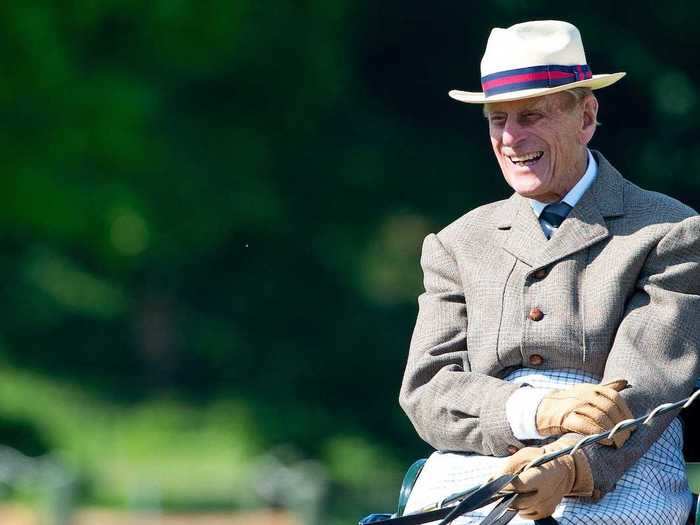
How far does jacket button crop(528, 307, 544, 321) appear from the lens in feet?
11.1

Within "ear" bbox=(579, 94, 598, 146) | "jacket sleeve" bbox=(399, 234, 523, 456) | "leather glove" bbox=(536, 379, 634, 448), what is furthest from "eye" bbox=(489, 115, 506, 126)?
"leather glove" bbox=(536, 379, 634, 448)

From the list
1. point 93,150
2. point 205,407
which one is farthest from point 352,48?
point 205,407

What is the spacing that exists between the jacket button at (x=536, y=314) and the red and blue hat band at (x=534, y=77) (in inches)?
19.9

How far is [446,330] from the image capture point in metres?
3.54

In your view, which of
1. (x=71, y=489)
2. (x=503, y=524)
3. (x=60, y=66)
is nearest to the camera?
(x=503, y=524)

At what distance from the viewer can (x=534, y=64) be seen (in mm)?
3441

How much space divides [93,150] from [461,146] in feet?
12.0

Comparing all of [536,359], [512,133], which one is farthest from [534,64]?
[536,359]

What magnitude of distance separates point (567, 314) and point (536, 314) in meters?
0.07

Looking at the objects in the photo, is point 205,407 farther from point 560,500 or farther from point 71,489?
point 560,500

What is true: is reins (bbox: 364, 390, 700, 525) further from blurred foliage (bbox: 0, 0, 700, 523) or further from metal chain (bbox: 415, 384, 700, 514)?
blurred foliage (bbox: 0, 0, 700, 523)

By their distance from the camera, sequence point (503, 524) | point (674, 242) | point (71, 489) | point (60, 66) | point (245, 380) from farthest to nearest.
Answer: point (245, 380) < point (60, 66) < point (71, 489) < point (674, 242) < point (503, 524)

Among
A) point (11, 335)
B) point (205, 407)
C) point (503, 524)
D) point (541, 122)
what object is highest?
point (11, 335)

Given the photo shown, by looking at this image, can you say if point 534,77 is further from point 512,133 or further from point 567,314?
point 567,314
